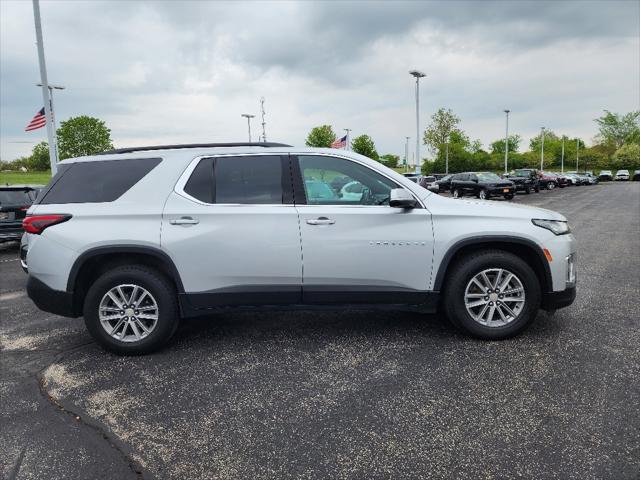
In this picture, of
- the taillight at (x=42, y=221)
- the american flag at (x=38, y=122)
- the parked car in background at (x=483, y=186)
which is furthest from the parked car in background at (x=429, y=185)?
the american flag at (x=38, y=122)

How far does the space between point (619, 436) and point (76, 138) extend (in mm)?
97305

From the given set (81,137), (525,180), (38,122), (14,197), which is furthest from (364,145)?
(14,197)

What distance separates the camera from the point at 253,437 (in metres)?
2.78

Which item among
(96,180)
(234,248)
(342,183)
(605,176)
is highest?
(96,180)

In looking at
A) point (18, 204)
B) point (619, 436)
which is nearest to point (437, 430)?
point (619, 436)

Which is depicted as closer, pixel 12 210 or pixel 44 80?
pixel 12 210

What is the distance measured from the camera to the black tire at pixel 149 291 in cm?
406

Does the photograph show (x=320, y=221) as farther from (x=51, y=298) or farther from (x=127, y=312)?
(x=51, y=298)

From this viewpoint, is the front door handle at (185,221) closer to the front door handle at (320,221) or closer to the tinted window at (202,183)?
the tinted window at (202,183)

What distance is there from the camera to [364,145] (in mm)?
91062

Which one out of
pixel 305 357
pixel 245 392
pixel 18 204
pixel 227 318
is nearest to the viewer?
pixel 245 392

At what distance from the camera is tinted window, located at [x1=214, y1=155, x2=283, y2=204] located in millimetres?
4086

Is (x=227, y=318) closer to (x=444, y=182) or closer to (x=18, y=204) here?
(x=18, y=204)

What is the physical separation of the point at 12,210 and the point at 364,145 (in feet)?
277
